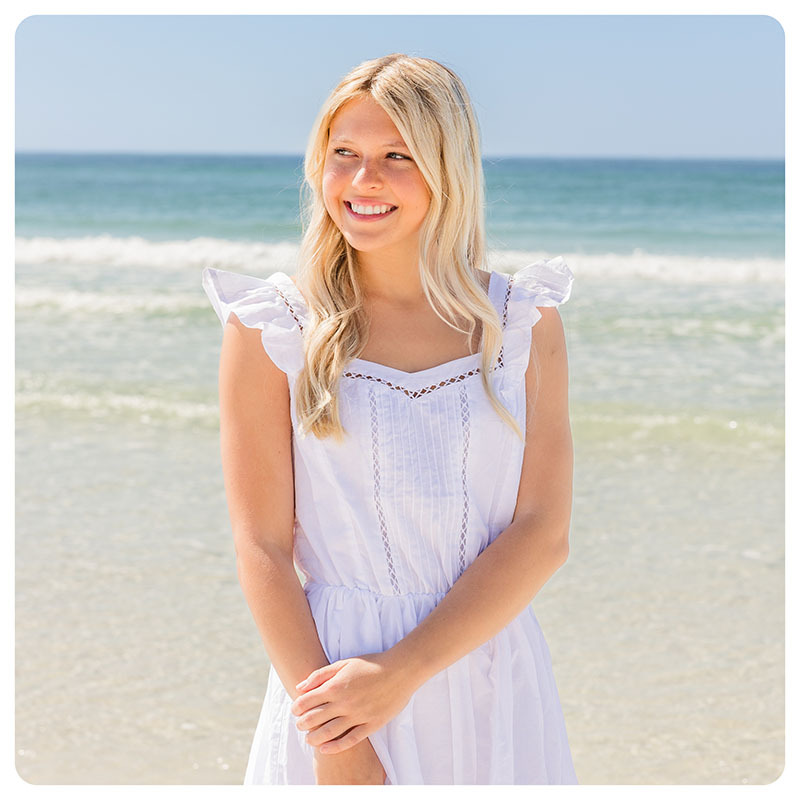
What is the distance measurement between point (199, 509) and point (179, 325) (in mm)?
5352

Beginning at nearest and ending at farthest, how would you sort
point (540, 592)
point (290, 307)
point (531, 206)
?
1. point (290, 307)
2. point (540, 592)
3. point (531, 206)

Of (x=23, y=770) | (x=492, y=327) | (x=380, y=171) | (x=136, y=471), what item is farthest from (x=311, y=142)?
(x=136, y=471)

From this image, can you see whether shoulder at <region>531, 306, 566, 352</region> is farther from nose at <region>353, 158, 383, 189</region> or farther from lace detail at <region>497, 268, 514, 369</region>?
nose at <region>353, 158, 383, 189</region>

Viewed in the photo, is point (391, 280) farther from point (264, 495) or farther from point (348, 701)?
point (348, 701)

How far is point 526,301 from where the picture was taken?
219 centimetres

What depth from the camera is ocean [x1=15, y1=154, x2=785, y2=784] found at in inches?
146

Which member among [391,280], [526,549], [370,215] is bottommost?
[526,549]

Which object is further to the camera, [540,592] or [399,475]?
[540,592]

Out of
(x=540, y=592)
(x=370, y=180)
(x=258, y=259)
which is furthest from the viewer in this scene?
(x=258, y=259)

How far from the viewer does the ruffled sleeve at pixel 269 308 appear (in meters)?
2.01

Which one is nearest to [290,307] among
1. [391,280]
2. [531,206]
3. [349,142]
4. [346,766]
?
[391,280]

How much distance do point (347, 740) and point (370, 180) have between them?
1.06 meters

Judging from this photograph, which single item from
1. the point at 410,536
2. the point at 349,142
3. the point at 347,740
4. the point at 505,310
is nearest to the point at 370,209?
the point at 349,142

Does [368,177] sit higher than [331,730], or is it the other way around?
[368,177]
